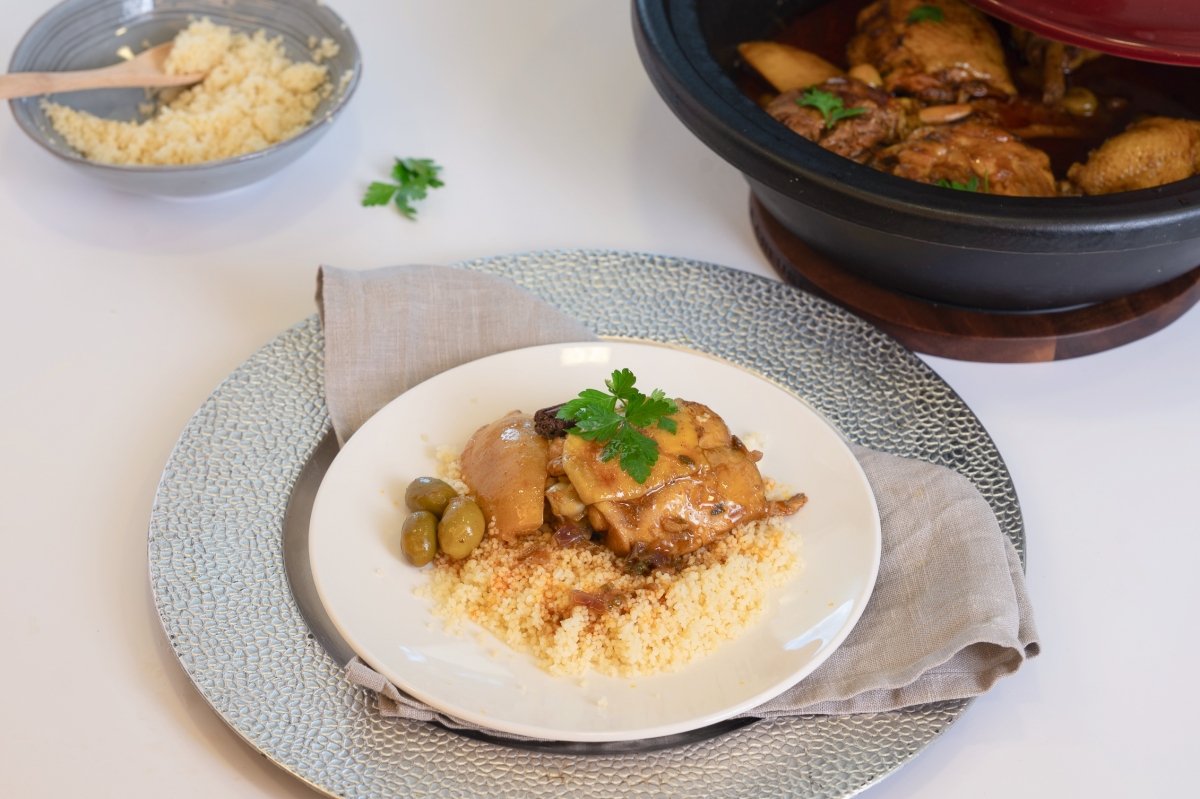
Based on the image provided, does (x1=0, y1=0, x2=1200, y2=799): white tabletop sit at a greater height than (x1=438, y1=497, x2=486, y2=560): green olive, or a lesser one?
lesser

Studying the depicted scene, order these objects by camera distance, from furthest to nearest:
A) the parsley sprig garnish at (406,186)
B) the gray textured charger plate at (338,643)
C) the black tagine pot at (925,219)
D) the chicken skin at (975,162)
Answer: the parsley sprig garnish at (406,186) < the chicken skin at (975,162) < the black tagine pot at (925,219) < the gray textured charger plate at (338,643)

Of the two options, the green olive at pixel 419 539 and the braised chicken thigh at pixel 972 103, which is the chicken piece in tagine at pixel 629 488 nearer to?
the green olive at pixel 419 539

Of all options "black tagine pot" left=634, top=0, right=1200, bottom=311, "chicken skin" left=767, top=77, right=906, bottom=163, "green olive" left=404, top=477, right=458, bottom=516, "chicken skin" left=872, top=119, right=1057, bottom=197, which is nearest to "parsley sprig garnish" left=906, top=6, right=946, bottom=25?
"chicken skin" left=767, top=77, right=906, bottom=163

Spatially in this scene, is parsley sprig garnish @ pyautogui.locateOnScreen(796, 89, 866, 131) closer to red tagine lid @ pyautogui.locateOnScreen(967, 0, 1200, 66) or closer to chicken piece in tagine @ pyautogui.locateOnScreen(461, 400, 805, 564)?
red tagine lid @ pyautogui.locateOnScreen(967, 0, 1200, 66)

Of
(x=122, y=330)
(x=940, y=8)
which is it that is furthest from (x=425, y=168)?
(x=940, y=8)

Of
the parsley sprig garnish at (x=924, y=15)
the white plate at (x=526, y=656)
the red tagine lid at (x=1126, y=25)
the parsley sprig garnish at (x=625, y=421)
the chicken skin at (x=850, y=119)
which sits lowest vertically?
the white plate at (x=526, y=656)

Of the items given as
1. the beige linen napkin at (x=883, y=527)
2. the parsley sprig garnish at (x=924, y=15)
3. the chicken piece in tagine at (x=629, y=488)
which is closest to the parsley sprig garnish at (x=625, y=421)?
the chicken piece in tagine at (x=629, y=488)

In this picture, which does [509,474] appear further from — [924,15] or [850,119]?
[924,15]
